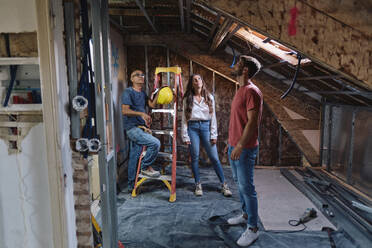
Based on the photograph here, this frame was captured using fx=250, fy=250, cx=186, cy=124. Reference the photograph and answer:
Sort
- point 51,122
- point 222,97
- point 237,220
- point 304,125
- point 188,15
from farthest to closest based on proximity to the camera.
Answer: point 222,97 < point 304,125 < point 188,15 < point 237,220 < point 51,122

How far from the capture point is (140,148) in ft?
10.00

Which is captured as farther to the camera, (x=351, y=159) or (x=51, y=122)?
(x=351, y=159)

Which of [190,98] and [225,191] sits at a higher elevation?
[190,98]

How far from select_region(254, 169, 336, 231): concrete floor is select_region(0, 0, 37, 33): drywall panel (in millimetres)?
2288

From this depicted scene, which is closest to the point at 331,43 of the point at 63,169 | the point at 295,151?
the point at 63,169

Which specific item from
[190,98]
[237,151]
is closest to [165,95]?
[190,98]

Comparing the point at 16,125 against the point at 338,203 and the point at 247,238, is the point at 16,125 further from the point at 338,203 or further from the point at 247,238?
the point at 338,203

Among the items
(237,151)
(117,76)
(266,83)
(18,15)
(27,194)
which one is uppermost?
(18,15)

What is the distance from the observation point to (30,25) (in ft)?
4.22

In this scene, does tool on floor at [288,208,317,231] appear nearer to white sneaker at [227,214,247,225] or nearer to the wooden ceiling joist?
white sneaker at [227,214,247,225]

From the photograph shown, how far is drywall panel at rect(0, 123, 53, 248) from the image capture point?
1.40 metres

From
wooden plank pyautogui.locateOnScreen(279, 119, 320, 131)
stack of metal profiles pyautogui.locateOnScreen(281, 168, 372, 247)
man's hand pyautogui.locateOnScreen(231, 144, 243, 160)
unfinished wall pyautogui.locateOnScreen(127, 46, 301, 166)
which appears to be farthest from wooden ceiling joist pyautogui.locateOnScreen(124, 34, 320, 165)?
man's hand pyautogui.locateOnScreen(231, 144, 243, 160)

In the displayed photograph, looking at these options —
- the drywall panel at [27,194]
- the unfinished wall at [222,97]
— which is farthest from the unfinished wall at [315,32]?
the unfinished wall at [222,97]

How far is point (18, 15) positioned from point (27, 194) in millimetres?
972
